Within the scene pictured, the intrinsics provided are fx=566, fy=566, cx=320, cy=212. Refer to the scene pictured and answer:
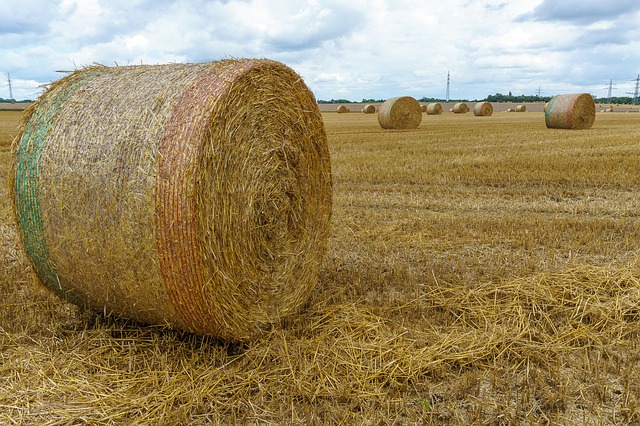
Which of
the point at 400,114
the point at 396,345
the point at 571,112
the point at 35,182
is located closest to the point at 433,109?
the point at 400,114

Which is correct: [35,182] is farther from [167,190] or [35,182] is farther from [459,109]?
[459,109]

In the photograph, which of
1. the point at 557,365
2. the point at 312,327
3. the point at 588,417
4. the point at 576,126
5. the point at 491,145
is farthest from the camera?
the point at 576,126

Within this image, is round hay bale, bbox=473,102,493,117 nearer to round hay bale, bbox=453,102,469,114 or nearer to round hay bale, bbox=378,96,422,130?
round hay bale, bbox=453,102,469,114

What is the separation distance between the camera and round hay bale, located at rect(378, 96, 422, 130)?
21141 mm

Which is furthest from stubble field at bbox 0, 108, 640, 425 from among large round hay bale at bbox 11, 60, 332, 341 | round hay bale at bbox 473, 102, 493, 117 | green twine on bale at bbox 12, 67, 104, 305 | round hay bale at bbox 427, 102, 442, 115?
round hay bale at bbox 427, 102, 442, 115

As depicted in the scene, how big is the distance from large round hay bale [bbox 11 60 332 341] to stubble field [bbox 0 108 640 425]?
1.11 feet

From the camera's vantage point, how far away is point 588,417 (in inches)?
123

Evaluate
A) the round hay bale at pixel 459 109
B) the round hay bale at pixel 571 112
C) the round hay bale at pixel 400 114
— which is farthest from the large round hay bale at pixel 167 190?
the round hay bale at pixel 459 109

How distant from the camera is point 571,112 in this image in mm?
20078

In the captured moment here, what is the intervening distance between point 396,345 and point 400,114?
718 inches

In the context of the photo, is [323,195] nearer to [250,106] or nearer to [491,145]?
[250,106]

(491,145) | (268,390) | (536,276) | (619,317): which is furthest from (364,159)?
(268,390)

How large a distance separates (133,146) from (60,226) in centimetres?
80

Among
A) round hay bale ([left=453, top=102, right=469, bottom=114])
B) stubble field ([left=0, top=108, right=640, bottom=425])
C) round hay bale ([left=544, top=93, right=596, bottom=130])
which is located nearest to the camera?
stubble field ([left=0, top=108, right=640, bottom=425])
